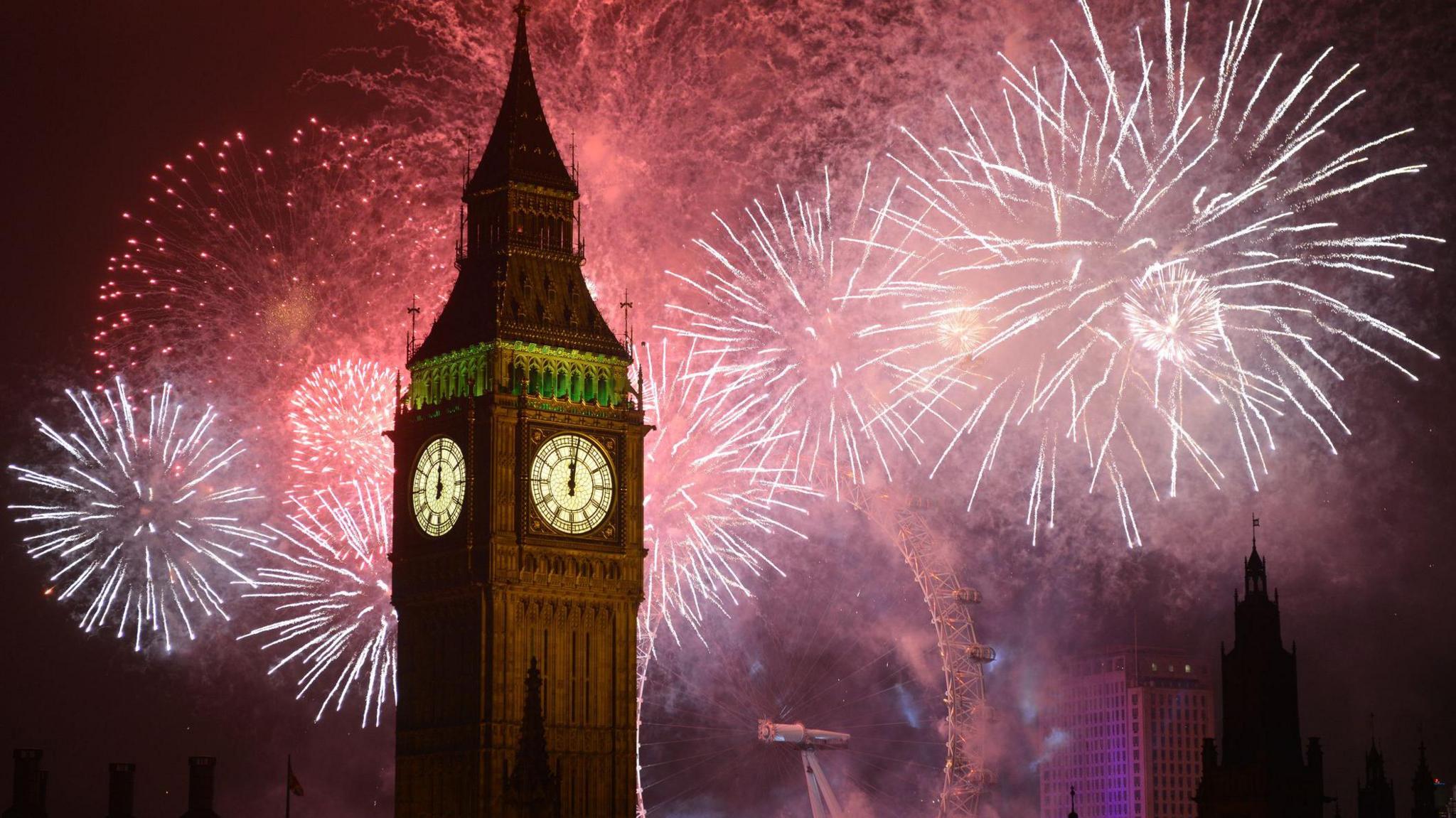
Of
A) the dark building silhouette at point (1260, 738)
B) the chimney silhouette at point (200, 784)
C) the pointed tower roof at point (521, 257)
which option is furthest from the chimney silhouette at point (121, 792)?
the dark building silhouette at point (1260, 738)

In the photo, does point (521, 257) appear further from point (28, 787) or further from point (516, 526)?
point (28, 787)

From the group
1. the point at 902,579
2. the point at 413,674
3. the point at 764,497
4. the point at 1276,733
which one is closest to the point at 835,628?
the point at 902,579

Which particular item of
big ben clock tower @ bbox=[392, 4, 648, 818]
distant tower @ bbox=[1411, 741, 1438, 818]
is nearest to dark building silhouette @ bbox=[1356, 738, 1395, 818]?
distant tower @ bbox=[1411, 741, 1438, 818]

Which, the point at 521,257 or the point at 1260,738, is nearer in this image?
the point at 521,257

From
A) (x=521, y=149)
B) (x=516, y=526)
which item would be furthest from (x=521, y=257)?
(x=516, y=526)

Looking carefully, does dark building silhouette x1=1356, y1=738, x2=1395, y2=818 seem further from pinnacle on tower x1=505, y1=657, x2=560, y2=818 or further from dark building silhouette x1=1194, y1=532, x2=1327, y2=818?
pinnacle on tower x1=505, y1=657, x2=560, y2=818

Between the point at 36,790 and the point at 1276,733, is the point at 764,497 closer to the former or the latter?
the point at 1276,733
